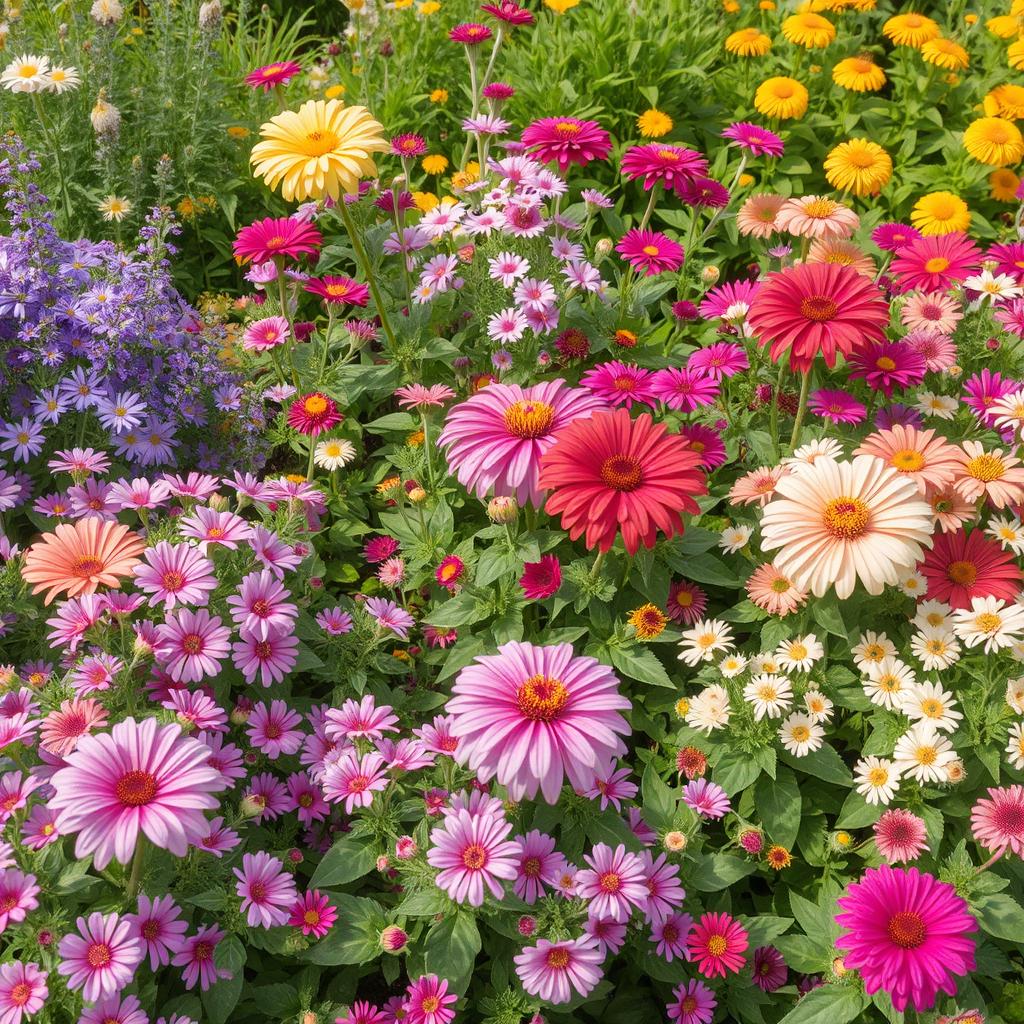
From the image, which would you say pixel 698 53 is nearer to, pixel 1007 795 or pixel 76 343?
pixel 76 343

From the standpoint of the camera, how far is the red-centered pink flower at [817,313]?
265 cm

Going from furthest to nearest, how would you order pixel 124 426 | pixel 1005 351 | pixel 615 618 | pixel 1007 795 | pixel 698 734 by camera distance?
1. pixel 1005 351
2. pixel 124 426
3. pixel 615 618
4. pixel 698 734
5. pixel 1007 795

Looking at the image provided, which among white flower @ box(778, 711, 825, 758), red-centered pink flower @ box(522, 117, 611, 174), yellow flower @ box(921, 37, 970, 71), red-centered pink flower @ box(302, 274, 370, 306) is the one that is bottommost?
white flower @ box(778, 711, 825, 758)

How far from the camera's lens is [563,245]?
3293mm

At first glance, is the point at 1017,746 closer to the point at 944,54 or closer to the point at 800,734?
the point at 800,734

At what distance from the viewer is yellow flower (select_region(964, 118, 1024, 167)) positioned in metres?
4.42

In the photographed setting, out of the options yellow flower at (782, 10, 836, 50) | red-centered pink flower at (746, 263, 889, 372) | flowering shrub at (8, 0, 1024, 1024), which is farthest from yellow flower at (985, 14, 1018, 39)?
red-centered pink flower at (746, 263, 889, 372)

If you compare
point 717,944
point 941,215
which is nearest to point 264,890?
point 717,944

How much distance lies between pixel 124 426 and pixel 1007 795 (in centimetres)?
259

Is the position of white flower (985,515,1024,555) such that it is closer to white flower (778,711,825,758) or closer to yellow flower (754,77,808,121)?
white flower (778,711,825,758)

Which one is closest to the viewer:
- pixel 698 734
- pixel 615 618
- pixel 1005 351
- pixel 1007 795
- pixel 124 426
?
pixel 1007 795

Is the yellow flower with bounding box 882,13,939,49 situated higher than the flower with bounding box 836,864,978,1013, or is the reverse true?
the yellow flower with bounding box 882,13,939,49

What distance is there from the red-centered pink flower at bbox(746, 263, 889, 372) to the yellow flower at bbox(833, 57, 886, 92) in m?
2.36

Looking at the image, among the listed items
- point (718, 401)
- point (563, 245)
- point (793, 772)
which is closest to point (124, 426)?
point (563, 245)
